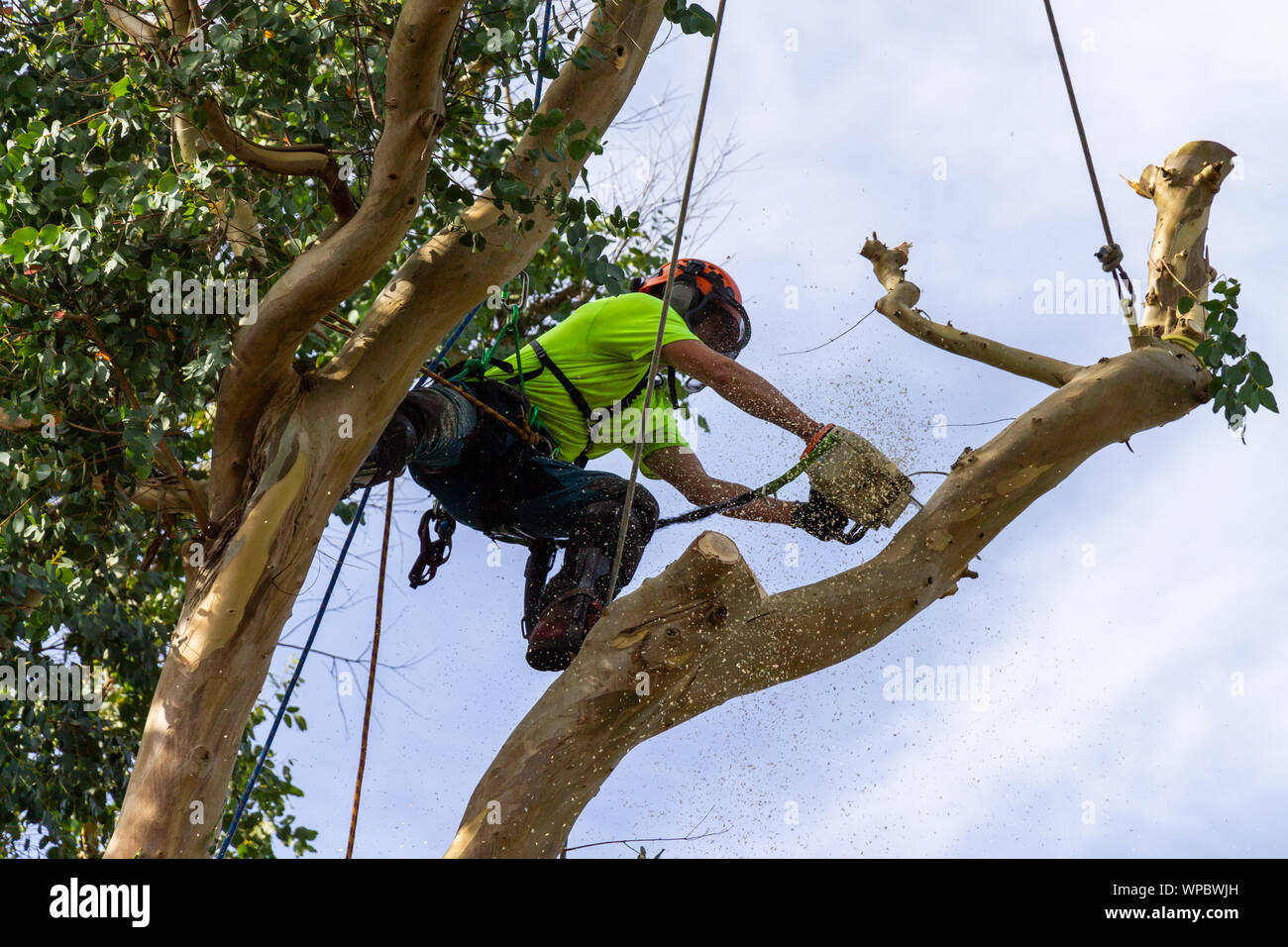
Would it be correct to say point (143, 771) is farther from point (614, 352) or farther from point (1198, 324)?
point (1198, 324)

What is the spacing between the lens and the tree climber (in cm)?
400

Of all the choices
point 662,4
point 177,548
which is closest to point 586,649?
point 662,4

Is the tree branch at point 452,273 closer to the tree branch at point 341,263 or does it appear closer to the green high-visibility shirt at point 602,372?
the tree branch at point 341,263

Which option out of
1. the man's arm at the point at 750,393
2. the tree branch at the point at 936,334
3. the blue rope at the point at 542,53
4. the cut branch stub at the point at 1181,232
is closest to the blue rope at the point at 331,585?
the blue rope at the point at 542,53

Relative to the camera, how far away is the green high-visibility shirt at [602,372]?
14.3 feet

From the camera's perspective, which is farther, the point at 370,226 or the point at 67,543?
the point at 67,543

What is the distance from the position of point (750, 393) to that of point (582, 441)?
2.84ft

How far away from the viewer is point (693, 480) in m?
4.54

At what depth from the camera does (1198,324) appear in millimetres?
4102

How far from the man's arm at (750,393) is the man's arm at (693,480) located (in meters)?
0.35

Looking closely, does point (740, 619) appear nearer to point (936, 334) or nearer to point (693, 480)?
point (693, 480)

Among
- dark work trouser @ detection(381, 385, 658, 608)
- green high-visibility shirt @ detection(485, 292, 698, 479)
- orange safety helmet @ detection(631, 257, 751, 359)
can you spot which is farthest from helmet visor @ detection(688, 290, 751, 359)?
dark work trouser @ detection(381, 385, 658, 608)
